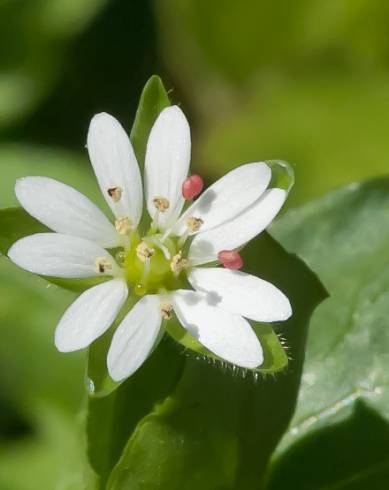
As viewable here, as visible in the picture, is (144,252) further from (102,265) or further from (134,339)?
(134,339)

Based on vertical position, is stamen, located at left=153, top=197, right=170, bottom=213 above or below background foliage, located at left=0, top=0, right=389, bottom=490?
above

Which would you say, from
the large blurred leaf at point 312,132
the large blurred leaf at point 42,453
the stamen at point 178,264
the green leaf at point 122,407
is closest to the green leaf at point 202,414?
the green leaf at point 122,407

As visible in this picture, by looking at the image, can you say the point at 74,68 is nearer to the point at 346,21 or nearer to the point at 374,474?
the point at 346,21

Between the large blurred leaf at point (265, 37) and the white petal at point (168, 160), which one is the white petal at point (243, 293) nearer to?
the white petal at point (168, 160)

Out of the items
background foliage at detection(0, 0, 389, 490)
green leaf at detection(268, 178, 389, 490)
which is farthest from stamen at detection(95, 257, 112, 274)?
green leaf at detection(268, 178, 389, 490)

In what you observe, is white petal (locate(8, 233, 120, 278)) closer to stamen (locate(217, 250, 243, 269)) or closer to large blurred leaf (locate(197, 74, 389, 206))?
stamen (locate(217, 250, 243, 269))
